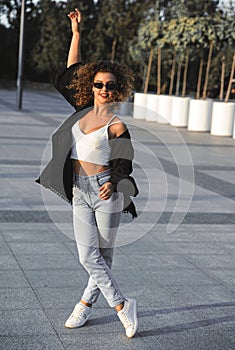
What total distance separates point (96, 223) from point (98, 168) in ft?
1.13

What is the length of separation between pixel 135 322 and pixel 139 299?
0.76m

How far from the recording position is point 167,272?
581 centimetres

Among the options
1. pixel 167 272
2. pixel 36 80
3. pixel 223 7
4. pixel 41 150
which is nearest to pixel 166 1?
pixel 223 7

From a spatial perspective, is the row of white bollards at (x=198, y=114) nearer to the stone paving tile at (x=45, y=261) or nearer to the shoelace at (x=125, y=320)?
the stone paving tile at (x=45, y=261)

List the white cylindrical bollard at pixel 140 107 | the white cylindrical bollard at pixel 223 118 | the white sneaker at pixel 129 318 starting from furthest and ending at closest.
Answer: the white cylindrical bollard at pixel 140 107 → the white cylindrical bollard at pixel 223 118 → the white sneaker at pixel 129 318

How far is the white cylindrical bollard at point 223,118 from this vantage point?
60.3ft

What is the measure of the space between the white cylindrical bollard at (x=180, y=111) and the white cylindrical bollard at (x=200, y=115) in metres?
0.95

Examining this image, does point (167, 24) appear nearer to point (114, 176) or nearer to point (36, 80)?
point (114, 176)

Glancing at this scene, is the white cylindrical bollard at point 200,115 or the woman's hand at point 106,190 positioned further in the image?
the white cylindrical bollard at point 200,115

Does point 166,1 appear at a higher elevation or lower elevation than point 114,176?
higher

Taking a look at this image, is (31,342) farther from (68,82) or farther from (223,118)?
(223,118)

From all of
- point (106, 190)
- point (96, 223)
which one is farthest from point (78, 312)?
point (106, 190)

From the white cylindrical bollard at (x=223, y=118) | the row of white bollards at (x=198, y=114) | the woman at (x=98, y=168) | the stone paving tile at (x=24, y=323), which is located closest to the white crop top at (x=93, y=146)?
the woman at (x=98, y=168)

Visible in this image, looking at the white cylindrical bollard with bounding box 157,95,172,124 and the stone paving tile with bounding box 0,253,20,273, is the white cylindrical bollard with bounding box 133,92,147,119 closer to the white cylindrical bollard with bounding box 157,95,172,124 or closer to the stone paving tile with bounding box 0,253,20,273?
the white cylindrical bollard with bounding box 157,95,172,124
